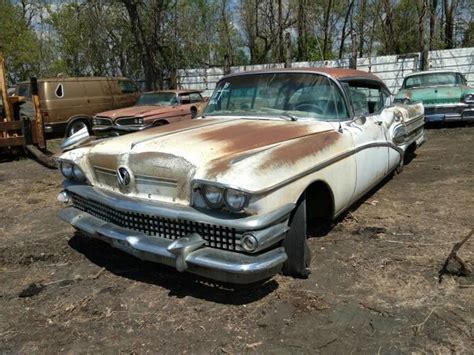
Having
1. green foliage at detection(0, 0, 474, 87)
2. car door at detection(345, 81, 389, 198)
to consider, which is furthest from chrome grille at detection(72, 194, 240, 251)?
green foliage at detection(0, 0, 474, 87)

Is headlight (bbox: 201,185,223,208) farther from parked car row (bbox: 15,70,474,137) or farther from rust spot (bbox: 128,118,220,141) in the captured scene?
parked car row (bbox: 15,70,474,137)

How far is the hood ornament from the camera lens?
3.49 meters

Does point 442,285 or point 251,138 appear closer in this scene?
point 442,285

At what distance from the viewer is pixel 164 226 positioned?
10.9 ft

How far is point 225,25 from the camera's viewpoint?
25.2m

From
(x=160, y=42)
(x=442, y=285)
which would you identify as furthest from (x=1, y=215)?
(x=160, y=42)

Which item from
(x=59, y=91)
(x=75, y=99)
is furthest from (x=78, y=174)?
(x=75, y=99)

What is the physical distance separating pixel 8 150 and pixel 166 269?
8.15m

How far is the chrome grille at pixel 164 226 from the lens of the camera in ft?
10.1

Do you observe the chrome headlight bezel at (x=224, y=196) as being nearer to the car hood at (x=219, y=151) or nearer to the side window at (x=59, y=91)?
the car hood at (x=219, y=151)

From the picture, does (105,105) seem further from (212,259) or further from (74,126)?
(212,259)

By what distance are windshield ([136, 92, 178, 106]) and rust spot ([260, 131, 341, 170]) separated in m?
8.90

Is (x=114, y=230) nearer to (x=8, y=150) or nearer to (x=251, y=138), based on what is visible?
(x=251, y=138)

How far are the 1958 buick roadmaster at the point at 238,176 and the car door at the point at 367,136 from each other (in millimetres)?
21
